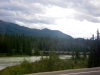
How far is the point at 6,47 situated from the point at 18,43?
8022 millimetres

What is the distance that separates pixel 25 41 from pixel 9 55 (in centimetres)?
1446

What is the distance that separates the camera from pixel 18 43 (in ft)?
252

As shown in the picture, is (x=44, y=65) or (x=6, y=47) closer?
(x=44, y=65)

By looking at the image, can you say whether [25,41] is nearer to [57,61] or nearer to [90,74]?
[57,61]

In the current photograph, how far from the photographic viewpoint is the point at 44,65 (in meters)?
13.7

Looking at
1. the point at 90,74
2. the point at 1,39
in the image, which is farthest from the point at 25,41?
the point at 90,74

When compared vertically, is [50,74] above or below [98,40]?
below

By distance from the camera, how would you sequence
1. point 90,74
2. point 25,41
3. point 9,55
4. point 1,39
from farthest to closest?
point 25,41 → point 1,39 → point 9,55 → point 90,74

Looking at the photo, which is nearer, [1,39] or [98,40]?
[98,40]

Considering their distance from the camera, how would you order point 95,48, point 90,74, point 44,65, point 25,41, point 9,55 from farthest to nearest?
1. point 25,41
2. point 9,55
3. point 95,48
4. point 44,65
5. point 90,74

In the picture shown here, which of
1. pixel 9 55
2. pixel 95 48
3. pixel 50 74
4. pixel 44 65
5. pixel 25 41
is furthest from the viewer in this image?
pixel 25 41

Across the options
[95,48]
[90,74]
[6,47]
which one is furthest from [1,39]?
[90,74]

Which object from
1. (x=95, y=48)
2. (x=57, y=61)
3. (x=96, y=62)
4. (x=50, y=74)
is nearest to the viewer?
(x=50, y=74)

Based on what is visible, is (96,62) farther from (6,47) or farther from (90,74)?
(6,47)
